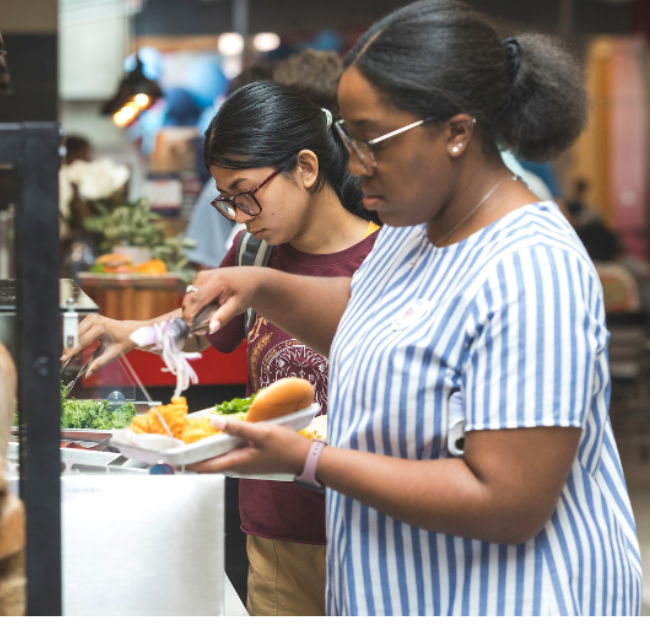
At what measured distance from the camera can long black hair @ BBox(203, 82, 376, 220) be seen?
2.02m

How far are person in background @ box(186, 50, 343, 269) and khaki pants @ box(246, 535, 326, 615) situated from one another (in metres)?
1.24

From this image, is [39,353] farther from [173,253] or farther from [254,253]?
[173,253]

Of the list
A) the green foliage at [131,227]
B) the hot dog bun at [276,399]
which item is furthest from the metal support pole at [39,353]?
the green foliage at [131,227]

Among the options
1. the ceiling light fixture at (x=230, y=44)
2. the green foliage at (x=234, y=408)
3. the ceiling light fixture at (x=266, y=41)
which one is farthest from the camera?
the ceiling light fixture at (x=230, y=44)

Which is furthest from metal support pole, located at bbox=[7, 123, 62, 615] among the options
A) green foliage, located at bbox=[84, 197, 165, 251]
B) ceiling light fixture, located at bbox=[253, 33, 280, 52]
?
ceiling light fixture, located at bbox=[253, 33, 280, 52]

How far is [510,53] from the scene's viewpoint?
1394 millimetres

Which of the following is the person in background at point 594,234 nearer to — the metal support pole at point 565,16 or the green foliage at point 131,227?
the metal support pole at point 565,16

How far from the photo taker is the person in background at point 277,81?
327cm

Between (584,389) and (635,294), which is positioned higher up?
(584,389)

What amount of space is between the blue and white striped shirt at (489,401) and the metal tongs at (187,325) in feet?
0.75

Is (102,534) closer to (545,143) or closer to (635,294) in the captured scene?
(545,143)

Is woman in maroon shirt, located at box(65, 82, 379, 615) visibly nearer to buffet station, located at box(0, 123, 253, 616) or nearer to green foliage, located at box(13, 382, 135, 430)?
green foliage, located at box(13, 382, 135, 430)

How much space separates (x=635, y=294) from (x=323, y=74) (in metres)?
5.07

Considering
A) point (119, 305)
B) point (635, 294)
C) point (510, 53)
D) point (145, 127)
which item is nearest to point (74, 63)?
point (145, 127)
